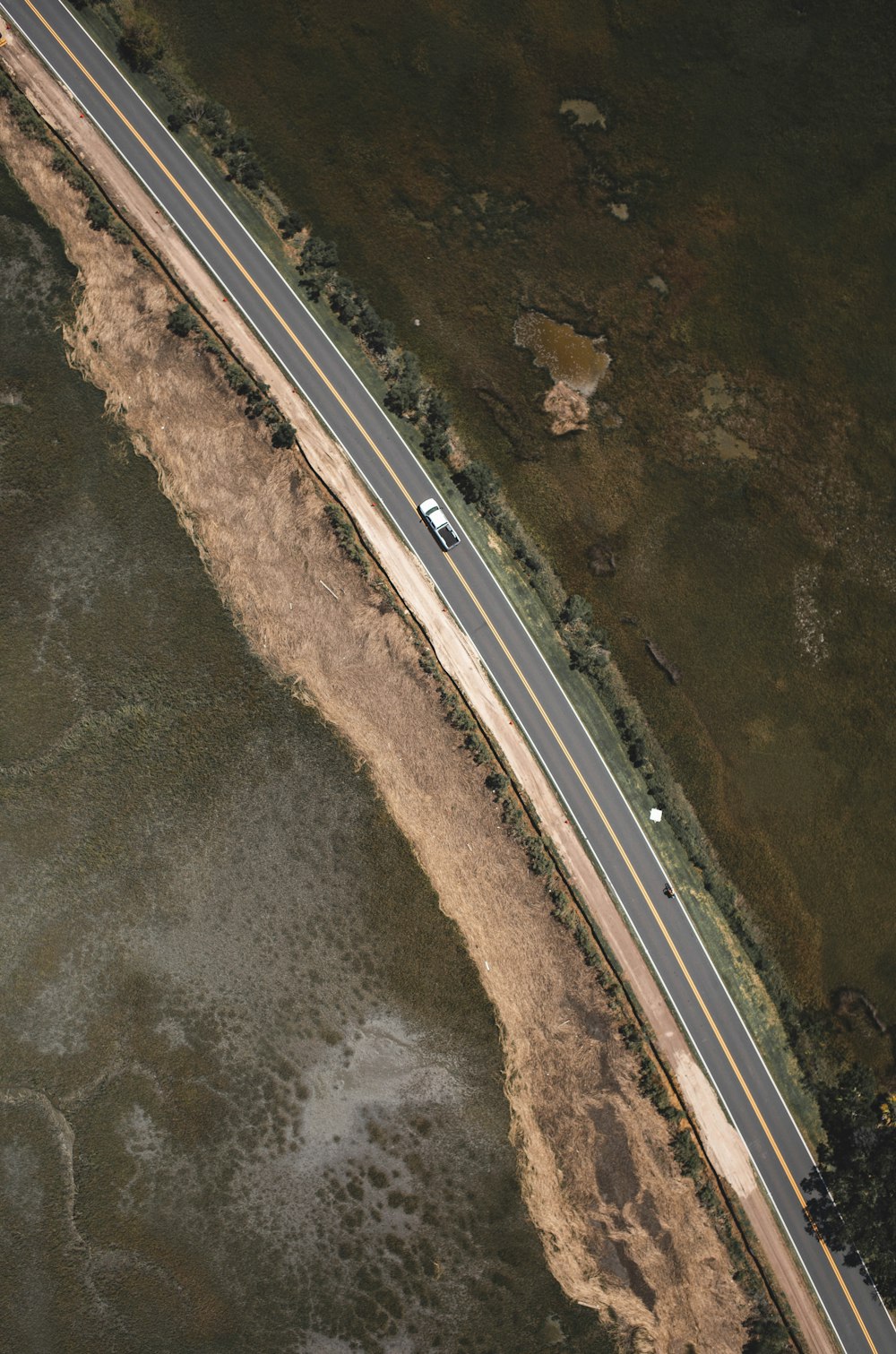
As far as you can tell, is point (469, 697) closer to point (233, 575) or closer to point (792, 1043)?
point (233, 575)

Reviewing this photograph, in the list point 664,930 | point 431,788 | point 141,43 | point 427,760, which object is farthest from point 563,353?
point 664,930

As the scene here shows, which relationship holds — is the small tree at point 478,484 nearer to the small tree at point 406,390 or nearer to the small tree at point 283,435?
the small tree at point 406,390

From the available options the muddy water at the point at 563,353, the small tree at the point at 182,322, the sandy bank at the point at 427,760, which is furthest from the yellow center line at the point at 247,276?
the muddy water at the point at 563,353

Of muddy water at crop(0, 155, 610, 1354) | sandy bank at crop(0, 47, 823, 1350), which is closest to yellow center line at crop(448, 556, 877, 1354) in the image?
sandy bank at crop(0, 47, 823, 1350)

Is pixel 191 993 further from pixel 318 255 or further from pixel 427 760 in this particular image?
pixel 318 255

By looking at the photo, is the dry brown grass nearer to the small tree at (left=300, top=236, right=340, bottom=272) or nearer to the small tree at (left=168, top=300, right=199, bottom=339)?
the small tree at (left=168, top=300, right=199, bottom=339)

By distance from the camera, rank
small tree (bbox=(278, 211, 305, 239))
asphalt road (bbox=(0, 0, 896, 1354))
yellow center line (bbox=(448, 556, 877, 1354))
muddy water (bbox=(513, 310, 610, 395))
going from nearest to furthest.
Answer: yellow center line (bbox=(448, 556, 877, 1354)), asphalt road (bbox=(0, 0, 896, 1354)), small tree (bbox=(278, 211, 305, 239)), muddy water (bbox=(513, 310, 610, 395))
